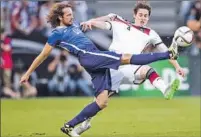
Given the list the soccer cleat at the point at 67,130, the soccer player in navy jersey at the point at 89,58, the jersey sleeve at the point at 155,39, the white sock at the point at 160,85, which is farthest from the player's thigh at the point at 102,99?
the jersey sleeve at the point at 155,39

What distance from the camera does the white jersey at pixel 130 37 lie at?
38.1 ft

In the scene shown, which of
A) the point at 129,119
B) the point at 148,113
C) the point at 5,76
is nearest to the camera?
the point at 129,119

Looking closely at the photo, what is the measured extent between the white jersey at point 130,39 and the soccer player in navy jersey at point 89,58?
0.62 meters

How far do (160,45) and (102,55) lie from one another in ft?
4.62

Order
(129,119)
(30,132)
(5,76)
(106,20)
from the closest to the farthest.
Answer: (106,20) < (30,132) < (129,119) < (5,76)

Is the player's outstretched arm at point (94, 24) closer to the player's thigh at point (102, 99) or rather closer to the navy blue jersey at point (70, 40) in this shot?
the navy blue jersey at point (70, 40)

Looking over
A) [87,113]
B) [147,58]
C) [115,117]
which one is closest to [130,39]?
[147,58]

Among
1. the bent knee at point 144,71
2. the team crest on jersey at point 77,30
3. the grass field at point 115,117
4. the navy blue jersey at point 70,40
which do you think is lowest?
the grass field at point 115,117

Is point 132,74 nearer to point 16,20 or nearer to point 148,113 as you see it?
point 148,113

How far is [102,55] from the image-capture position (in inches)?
413

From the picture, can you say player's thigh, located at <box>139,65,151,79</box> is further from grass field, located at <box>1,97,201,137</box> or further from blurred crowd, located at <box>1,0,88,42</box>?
blurred crowd, located at <box>1,0,88,42</box>

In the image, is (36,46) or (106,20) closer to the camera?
(106,20)

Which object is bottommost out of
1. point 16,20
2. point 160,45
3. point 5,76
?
point 5,76

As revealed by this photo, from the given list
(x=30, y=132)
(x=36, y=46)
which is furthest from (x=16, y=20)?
A: (x=30, y=132)
